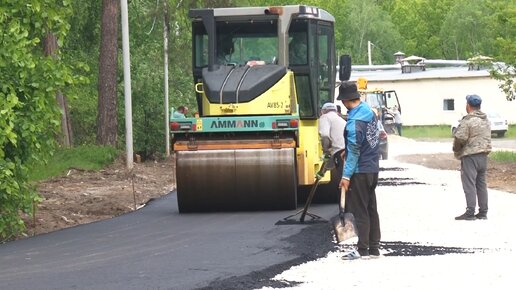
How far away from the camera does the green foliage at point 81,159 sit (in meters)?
28.4

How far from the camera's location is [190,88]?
129 ft

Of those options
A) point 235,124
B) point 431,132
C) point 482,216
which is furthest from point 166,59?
point 431,132

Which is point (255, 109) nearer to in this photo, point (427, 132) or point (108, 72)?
point (108, 72)

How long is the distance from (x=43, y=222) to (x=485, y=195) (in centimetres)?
681

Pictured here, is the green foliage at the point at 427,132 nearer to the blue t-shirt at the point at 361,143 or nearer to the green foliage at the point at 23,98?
the green foliage at the point at 23,98

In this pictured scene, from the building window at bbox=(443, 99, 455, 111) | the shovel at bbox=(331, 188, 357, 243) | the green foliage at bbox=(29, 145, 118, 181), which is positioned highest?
the shovel at bbox=(331, 188, 357, 243)

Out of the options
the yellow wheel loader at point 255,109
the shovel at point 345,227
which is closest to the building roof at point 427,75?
the yellow wheel loader at point 255,109

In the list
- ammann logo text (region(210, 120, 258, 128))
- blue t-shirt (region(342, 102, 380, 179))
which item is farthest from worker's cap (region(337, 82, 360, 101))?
ammann logo text (region(210, 120, 258, 128))

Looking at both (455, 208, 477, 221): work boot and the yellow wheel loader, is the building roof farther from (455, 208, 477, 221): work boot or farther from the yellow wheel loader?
(455, 208, 477, 221): work boot

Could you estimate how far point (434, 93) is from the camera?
7006 centimetres

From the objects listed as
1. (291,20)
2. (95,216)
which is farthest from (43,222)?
(291,20)

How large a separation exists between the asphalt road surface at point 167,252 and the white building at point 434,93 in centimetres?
5064

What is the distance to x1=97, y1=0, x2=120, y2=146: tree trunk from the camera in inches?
1251

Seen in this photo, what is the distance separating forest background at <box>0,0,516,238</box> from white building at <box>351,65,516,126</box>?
24780 millimetres
